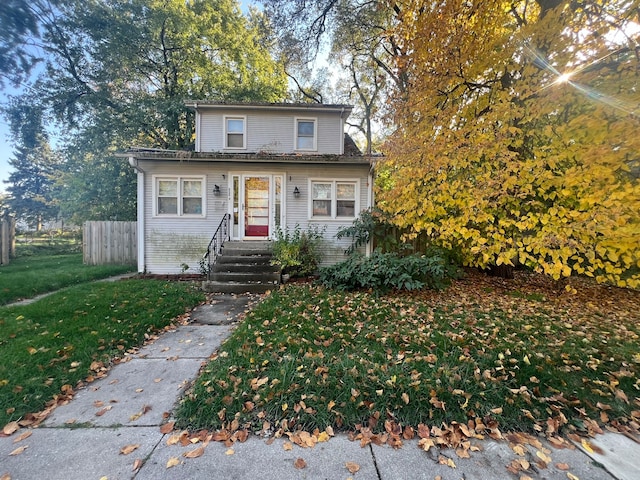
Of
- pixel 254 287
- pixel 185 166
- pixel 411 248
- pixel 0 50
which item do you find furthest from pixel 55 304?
pixel 0 50

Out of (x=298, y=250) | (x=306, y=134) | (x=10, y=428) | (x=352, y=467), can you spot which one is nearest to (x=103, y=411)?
(x=10, y=428)

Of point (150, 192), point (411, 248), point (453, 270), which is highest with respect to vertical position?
point (150, 192)

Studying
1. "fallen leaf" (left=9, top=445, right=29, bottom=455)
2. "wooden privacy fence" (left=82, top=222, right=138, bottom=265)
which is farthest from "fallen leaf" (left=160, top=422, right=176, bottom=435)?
"wooden privacy fence" (left=82, top=222, right=138, bottom=265)

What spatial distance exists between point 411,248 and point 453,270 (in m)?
1.33

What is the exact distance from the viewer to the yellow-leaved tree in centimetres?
349

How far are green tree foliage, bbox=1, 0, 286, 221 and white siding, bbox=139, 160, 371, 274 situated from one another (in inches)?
262

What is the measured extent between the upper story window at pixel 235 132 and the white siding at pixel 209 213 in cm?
168

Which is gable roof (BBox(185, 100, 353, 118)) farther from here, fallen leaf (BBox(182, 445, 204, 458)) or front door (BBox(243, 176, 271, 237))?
fallen leaf (BBox(182, 445, 204, 458))

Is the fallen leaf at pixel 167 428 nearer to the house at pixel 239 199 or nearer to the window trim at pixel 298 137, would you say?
the house at pixel 239 199

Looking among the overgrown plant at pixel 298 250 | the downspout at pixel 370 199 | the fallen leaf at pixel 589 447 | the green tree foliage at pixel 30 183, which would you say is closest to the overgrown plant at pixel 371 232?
the downspout at pixel 370 199

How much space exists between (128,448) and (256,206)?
304 inches

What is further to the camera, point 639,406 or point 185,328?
point 185,328

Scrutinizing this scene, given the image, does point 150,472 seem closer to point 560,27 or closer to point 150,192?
point 560,27

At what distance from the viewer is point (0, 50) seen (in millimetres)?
12297
